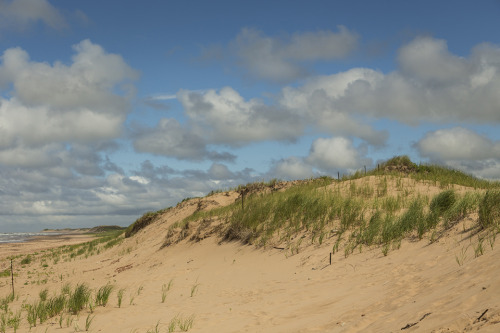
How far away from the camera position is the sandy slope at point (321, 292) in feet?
18.1

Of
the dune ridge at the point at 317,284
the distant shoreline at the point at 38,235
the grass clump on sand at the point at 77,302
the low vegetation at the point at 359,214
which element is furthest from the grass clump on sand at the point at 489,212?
the distant shoreline at the point at 38,235

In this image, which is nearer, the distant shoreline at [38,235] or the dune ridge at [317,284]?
the dune ridge at [317,284]

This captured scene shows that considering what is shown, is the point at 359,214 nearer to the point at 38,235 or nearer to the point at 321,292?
the point at 321,292

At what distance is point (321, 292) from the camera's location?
Result: 355 inches

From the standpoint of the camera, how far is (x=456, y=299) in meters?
5.54

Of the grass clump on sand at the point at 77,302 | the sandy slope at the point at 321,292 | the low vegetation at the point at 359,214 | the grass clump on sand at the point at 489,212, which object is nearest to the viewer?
the sandy slope at the point at 321,292

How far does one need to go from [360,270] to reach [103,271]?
14.3 m

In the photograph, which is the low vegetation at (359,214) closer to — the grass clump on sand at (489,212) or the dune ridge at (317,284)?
the grass clump on sand at (489,212)

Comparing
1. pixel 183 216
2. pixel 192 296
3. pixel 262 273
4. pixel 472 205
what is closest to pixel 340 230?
pixel 262 273

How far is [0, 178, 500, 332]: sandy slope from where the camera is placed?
5520 mm

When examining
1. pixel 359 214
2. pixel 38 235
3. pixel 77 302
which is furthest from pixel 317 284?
pixel 38 235

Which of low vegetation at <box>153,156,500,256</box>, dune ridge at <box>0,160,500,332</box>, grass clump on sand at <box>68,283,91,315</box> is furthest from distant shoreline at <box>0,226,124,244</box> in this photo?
grass clump on sand at <box>68,283,91,315</box>

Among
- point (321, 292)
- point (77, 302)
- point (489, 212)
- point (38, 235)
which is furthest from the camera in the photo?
point (38, 235)

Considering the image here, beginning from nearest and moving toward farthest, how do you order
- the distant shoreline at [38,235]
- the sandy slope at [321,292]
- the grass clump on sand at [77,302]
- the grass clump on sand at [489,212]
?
the sandy slope at [321,292], the grass clump on sand at [489,212], the grass clump on sand at [77,302], the distant shoreline at [38,235]
